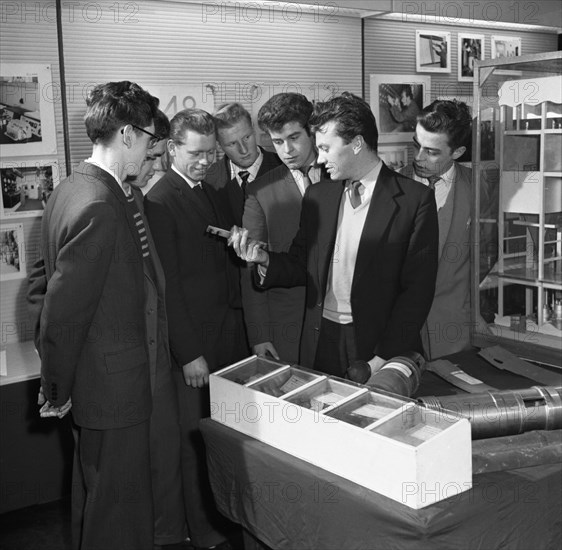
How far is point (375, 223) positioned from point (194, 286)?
→ 32.7 inches

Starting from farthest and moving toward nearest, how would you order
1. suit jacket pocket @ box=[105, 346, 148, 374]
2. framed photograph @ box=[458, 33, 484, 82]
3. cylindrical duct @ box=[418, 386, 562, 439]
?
framed photograph @ box=[458, 33, 484, 82], suit jacket pocket @ box=[105, 346, 148, 374], cylindrical duct @ box=[418, 386, 562, 439]

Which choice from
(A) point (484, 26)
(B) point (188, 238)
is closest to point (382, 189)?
(B) point (188, 238)

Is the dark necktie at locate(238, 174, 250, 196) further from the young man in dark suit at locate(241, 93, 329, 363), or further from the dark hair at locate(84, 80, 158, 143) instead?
the dark hair at locate(84, 80, 158, 143)

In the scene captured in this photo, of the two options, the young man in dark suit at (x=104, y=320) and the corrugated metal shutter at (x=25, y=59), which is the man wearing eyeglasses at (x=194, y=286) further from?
the corrugated metal shutter at (x=25, y=59)

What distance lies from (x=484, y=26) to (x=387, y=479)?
14.4 ft

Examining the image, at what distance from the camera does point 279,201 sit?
3.32 m

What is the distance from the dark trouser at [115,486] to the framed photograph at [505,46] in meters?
4.08

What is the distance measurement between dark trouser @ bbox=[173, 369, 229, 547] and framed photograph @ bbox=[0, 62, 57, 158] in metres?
1.35

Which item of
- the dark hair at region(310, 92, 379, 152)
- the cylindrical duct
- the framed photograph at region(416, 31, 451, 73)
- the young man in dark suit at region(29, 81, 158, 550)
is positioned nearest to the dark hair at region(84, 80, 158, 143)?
the young man in dark suit at region(29, 81, 158, 550)

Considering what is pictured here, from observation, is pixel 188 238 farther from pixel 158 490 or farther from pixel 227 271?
pixel 158 490

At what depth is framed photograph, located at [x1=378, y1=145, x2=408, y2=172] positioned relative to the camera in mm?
4875

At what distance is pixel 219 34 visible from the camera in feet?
13.3

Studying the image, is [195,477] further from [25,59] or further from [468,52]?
[468,52]

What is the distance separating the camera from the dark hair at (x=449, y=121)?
3.68 m
